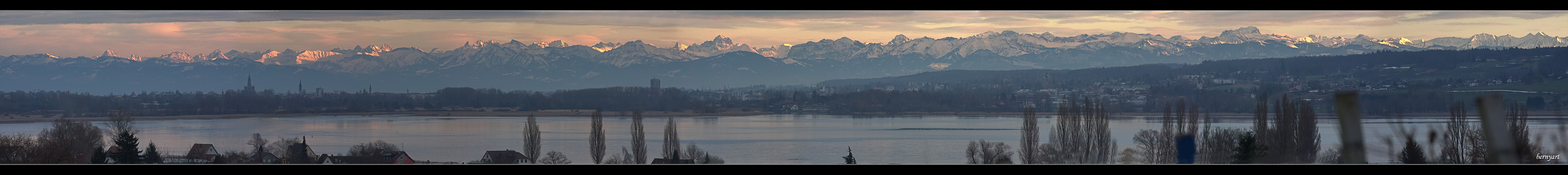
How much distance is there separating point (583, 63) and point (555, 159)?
51825mm

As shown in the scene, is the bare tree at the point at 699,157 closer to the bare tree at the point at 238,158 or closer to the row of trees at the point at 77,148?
the bare tree at the point at 238,158

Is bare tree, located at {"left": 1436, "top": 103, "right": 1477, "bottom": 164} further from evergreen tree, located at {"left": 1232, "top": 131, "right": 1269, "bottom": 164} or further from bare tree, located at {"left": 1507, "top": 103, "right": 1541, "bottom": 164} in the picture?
evergreen tree, located at {"left": 1232, "top": 131, "right": 1269, "bottom": 164}

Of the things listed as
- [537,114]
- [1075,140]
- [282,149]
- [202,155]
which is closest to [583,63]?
[537,114]

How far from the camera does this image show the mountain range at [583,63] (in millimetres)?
37094

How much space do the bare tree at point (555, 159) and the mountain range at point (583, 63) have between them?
12944 mm

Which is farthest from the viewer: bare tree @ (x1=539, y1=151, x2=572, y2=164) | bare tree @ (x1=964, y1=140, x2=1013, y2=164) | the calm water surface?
the calm water surface

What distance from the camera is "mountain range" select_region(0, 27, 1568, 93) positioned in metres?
37.1

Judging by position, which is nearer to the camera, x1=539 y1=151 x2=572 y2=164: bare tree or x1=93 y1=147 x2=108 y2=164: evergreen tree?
x1=93 y1=147 x2=108 y2=164: evergreen tree

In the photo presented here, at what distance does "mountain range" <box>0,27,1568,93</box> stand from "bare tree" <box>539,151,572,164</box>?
1294cm

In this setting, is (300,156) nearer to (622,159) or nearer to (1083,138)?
(622,159)

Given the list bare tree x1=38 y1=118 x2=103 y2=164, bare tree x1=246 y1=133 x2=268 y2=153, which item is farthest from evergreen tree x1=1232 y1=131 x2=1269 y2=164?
bare tree x1=246 y1=133 x2=268 y2=153

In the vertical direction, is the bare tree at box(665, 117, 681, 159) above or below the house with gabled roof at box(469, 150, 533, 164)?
above

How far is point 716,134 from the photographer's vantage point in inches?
840
